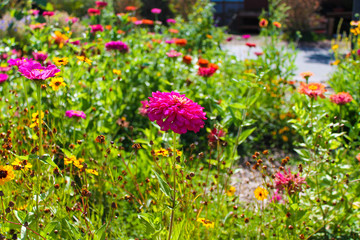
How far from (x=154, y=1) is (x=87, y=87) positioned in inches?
479

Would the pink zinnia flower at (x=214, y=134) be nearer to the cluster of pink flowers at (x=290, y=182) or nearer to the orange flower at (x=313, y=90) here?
the cluster of pink flowers at (x=290, y=182)

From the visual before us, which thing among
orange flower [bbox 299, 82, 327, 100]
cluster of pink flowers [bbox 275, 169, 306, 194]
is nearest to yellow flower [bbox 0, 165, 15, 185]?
cluster of pink flowers [bbox 275, 169, 306, 194]

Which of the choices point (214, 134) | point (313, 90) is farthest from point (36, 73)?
point (313, 90)

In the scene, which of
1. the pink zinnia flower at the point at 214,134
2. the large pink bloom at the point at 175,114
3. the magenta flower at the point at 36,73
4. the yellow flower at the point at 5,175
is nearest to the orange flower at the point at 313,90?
the pink zinnia flower at the point at 214,134

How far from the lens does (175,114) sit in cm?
122

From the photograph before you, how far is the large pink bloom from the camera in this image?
3.95 ft

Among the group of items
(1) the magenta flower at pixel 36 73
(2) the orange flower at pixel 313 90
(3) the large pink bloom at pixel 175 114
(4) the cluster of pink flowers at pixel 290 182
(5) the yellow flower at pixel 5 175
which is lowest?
(4) the cluster of pink flowers at pixel 290 182

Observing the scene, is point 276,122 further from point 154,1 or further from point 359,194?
point 154,1

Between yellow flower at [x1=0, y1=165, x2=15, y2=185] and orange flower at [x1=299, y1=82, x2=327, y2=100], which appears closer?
yellow flower at [x1=0, y1=165, x2=15, y2=185]

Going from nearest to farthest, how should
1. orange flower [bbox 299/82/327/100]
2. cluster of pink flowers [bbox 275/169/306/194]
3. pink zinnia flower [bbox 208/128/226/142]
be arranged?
cluster of pink flowers [bbox 275/169/306/194] < pink zinnia flower [bbox 208/128/226/142] < orange flower [bbox 299/82/327/100]

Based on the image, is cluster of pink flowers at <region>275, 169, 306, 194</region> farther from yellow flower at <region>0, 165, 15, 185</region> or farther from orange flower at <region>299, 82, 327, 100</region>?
yellow flower at <region>0, 165, 15, 185</region>

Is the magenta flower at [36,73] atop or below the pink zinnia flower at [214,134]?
atop

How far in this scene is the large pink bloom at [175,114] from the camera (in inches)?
47.4

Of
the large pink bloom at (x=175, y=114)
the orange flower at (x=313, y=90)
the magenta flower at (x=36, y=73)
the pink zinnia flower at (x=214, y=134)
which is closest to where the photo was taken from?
the large pink bloom at (x=175, y=114)
